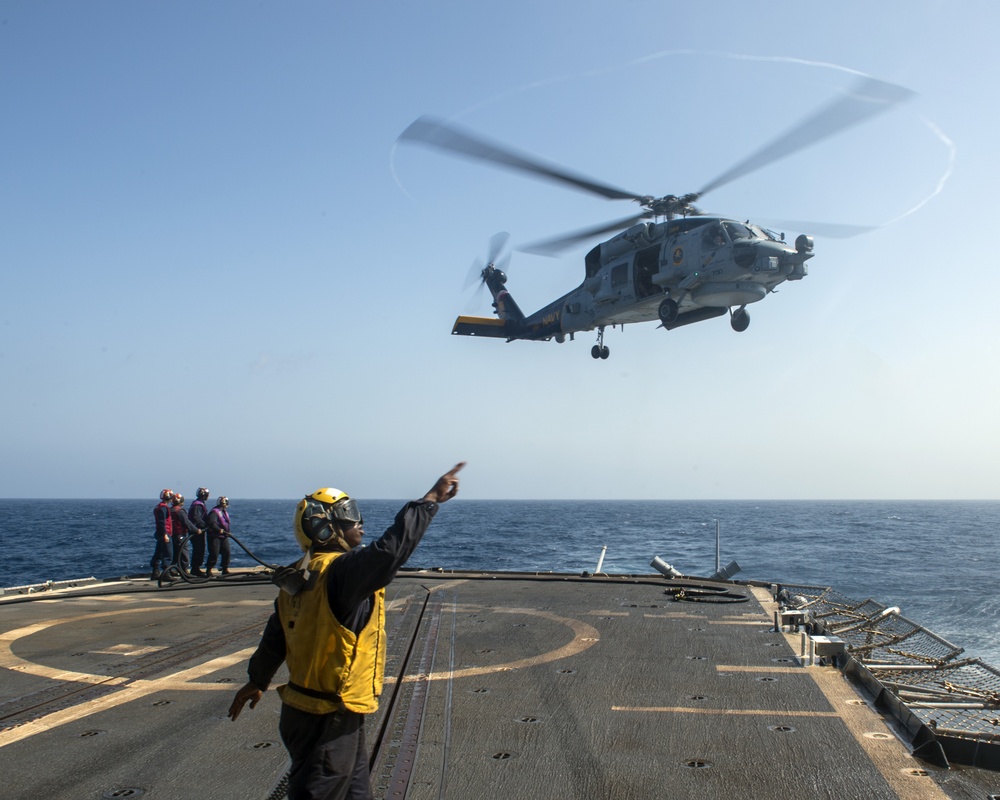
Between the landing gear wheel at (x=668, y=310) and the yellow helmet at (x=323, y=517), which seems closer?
the yellow helmet at (x=323, y=517)

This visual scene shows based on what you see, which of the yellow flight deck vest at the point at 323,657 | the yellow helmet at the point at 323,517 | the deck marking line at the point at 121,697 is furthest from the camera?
the deck marking line at the point at 121,697

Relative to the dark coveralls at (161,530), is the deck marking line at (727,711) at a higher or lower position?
lower

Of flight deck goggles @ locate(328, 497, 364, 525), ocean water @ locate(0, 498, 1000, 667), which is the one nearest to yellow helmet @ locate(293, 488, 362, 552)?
flight deck goggles @ locate(328, 497, 364, 525)

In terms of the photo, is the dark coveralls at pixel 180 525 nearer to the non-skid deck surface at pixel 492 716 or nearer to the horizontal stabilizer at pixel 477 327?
the non-skid deck surface at pixel 492 716

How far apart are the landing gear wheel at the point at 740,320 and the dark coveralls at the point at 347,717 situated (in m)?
17.8

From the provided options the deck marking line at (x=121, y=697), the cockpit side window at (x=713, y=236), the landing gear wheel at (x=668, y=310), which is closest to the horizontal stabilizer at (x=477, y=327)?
the landing gear wheel at (x=668, y=310)

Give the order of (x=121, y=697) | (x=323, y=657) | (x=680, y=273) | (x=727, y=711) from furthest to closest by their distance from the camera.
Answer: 1. (x=680, y=273)
2. (x=121, y=697)
3. (x=727, y=711)
4. (x=323, y=657)

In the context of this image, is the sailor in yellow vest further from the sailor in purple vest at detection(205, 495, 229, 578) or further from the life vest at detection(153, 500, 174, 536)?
the life vest at detection(153, 500, 174, 536)

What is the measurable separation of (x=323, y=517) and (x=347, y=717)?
98 cm

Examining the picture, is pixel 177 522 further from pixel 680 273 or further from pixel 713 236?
pixel 713 236

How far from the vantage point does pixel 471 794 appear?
4.98 m

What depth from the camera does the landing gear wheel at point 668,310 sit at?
19844 millimetres

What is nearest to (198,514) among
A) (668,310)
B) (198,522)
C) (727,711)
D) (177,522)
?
(198,522)

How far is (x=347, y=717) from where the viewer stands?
12.2 feet
